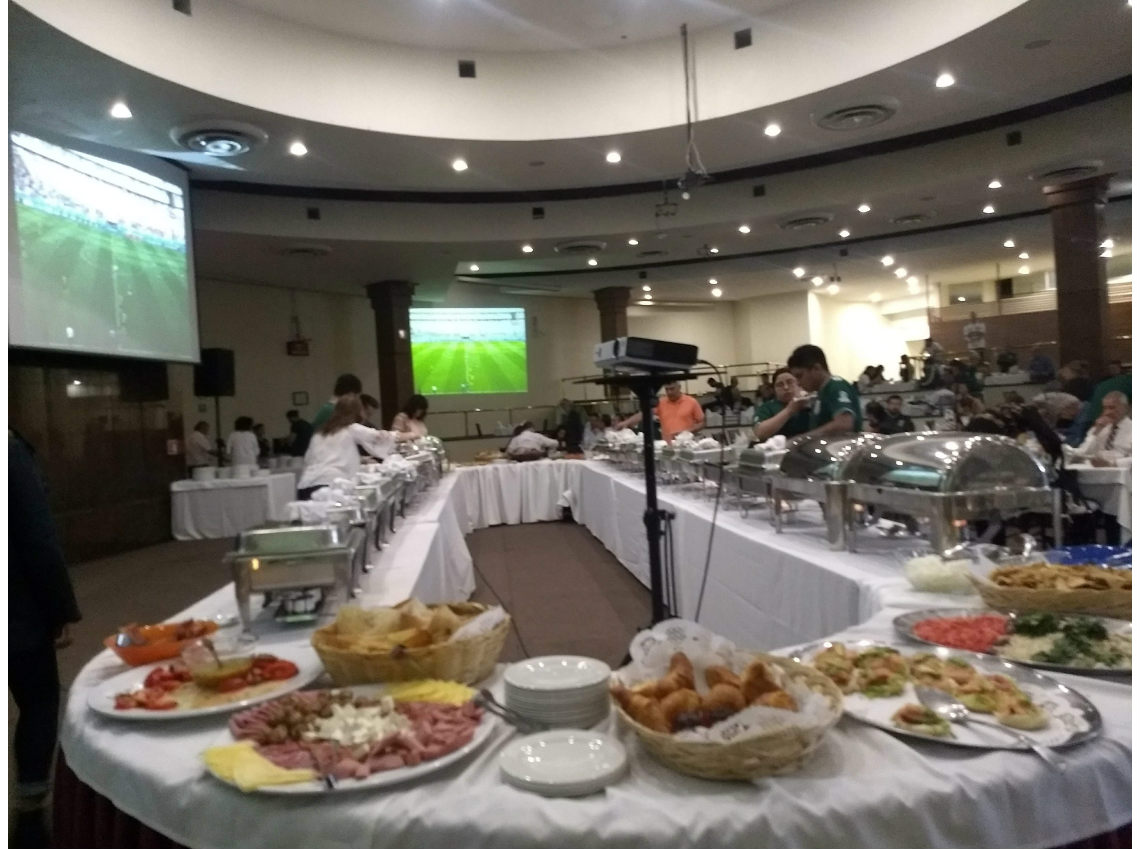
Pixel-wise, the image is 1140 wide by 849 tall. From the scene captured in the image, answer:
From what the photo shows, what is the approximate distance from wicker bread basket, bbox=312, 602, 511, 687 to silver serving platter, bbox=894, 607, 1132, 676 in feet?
2.23

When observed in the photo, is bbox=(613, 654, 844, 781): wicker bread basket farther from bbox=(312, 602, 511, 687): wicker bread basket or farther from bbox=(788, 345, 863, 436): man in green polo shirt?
bbox=(788, 345, 863, 436): man in green polo shirt

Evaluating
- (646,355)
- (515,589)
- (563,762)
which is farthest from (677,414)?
(563,762)

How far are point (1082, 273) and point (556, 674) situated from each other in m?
7.57

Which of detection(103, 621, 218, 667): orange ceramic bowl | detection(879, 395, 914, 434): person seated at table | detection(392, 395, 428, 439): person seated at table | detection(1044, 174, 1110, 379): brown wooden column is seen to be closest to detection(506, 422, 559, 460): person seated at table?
detection(392, 395, 428, 439): person seated at table

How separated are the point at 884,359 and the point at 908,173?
30.8 feet

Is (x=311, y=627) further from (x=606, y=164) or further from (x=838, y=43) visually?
(x=606, y=164)

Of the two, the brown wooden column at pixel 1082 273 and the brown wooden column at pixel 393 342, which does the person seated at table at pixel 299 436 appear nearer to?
the brown wooden column at pixel 393 342

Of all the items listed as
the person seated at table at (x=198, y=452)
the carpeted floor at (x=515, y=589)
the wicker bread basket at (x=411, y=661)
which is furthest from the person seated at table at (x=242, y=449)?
the wicker bread basket at (x=411, y=661)

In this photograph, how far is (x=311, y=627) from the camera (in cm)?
158

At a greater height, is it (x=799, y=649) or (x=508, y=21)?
(x=508, y=21)

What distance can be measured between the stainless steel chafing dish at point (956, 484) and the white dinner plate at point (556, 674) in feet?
3.57

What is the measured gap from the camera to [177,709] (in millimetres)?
1088

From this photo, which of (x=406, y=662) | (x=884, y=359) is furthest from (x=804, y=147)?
(x=884, y=359)

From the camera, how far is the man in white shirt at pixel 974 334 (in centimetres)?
1168
